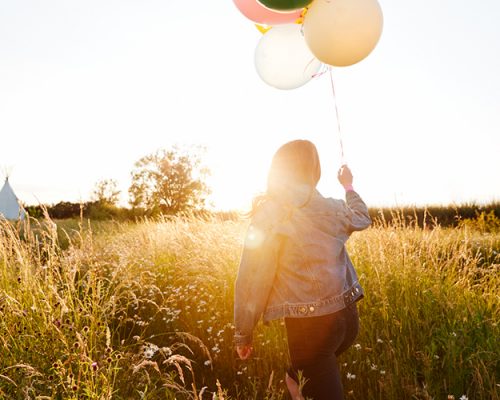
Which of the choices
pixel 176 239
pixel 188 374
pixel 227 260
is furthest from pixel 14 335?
pixel 176 239

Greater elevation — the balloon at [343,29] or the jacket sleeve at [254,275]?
the balloon at [343,29]

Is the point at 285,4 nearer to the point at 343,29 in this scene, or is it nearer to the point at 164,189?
the point at 343,29

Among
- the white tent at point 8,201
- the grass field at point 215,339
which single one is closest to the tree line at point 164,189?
the white tent at point 8,201

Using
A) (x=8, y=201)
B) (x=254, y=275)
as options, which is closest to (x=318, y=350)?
(x=254, y=275)

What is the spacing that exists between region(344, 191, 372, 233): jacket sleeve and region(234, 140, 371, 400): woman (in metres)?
0.06

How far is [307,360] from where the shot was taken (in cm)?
229

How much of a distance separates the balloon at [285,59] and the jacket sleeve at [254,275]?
1.71m

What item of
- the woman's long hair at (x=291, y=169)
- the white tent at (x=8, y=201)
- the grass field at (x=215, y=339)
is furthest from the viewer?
the white tent at (x=8, y=201)

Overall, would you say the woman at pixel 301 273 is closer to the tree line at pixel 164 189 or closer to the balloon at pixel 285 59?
the balloon at pixel 285 59

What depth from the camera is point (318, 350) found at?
2285mm

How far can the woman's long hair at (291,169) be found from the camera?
7.95 ft

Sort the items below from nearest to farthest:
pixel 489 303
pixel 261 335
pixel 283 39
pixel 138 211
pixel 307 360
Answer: pixel 307 360
pixel 283 39
pixel 489 303
pixel 261 335
pixel 138 211

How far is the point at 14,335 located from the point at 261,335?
6.95 feet

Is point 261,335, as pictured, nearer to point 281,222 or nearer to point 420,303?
point 420,303
